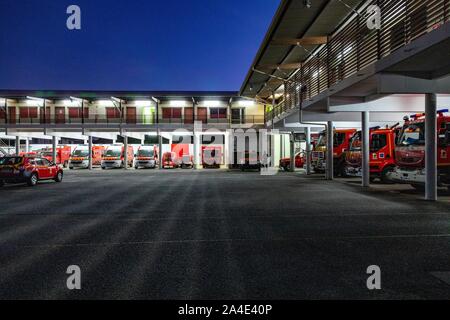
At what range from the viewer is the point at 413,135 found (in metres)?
13.6

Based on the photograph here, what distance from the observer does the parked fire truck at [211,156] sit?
37.8m

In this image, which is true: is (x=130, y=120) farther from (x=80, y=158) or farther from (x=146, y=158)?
(x=80, y=158)

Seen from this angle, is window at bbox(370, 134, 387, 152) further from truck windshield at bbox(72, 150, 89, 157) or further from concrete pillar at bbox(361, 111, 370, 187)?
truck windshield at bbox(72, 150, 89, 157)

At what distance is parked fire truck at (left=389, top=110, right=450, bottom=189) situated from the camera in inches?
484

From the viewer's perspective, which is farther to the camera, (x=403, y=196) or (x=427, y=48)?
(x=403, y=196)

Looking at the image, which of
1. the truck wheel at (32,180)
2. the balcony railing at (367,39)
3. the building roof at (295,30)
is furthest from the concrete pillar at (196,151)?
the truck wheel at (32,180)

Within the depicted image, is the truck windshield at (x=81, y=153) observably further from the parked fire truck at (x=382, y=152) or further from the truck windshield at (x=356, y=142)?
the parked fire truck at (x=382, y=152)

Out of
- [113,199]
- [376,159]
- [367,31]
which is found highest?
[367,31]

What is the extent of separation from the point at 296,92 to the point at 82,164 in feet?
84.5

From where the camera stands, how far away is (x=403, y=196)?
12656mm

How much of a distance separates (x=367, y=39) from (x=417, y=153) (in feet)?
15.0

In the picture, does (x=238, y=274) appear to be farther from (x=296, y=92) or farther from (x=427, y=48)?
(x=296, y=92)

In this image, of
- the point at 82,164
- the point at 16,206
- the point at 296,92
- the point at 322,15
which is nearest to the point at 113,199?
the point at 16,206
